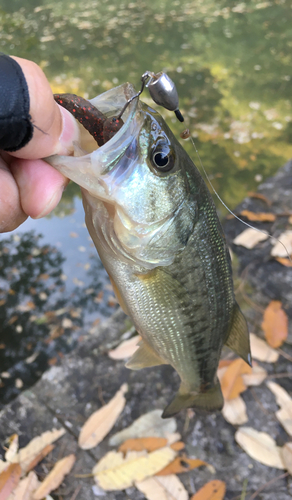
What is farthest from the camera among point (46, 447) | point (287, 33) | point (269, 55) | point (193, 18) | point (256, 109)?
point (193, 18)

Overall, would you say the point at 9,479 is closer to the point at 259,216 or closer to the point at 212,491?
the point at 212,491

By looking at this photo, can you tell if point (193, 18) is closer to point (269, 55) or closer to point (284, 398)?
point (269, 55)

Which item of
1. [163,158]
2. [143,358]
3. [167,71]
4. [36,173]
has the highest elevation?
[36,173]

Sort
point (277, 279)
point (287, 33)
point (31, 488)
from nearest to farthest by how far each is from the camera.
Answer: point (31, 488) < point (277, 279) < point (287, 33)

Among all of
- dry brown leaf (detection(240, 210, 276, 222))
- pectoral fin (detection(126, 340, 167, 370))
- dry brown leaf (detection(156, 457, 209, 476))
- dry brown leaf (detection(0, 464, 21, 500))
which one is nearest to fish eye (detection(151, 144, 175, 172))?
pectoral fin (detection(126, 340, 167, 370))

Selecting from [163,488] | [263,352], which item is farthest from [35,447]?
[263,352]

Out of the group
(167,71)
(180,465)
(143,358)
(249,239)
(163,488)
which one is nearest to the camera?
(143,358)

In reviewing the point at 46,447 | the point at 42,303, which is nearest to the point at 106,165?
the point at 46,447
